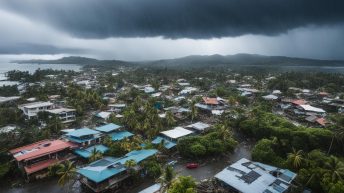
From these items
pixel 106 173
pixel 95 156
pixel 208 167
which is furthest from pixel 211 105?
pixel 106 173

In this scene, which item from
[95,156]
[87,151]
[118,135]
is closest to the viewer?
[95,156]

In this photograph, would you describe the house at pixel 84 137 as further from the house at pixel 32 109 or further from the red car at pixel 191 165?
the house at pixel 32 109

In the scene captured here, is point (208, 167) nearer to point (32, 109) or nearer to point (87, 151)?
point (87, 151)

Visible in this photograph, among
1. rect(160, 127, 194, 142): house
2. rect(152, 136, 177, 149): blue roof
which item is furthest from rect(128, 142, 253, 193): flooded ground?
rect(160, 127, 194, 142): house

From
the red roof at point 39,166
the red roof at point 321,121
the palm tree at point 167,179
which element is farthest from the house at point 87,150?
the red roof at point 321,121

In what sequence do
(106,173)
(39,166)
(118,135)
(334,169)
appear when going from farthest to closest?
(118,135) < (39,166) < (106,173) < (334,169)

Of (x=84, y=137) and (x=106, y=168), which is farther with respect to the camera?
(x=84, y=137)
